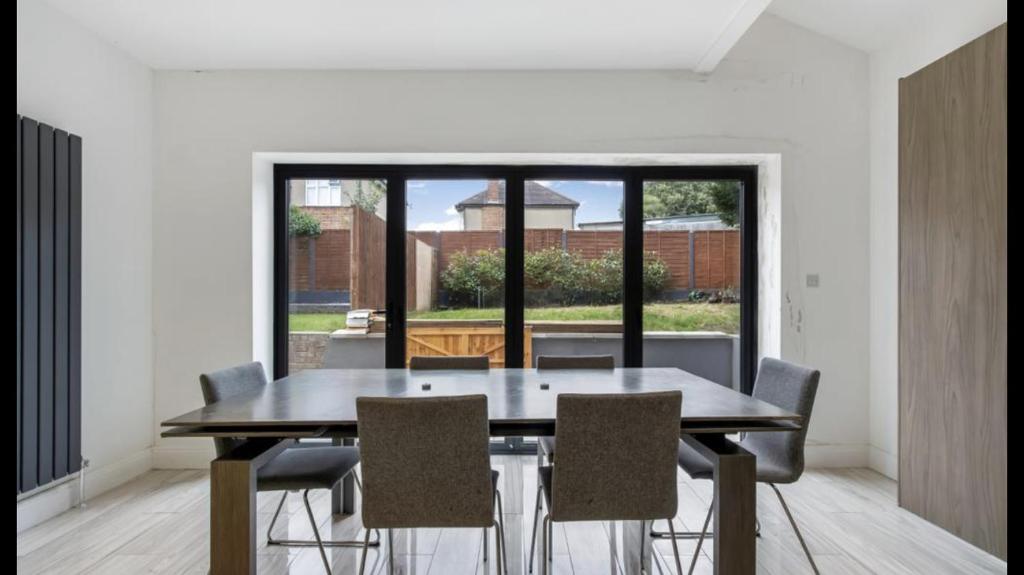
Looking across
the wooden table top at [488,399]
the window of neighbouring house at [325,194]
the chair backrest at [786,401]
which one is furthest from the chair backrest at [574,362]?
the window of neighbouring house at [325,194]

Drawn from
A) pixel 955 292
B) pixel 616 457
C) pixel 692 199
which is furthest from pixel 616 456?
pixel 692 199

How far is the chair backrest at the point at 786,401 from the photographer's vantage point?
8.29 ft

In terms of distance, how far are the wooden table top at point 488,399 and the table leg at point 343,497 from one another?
0.63 meters

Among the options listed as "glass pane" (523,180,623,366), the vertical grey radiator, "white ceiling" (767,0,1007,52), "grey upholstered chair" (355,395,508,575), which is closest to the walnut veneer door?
"white ceiling" (767,0,1007,52)

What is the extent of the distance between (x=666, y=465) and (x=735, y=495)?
0.29 meters

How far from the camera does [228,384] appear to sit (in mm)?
2721

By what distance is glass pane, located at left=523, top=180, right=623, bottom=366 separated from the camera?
14.8 ft

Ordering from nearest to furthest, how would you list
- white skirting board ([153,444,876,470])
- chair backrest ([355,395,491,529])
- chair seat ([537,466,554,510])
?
chair backrest ([355,395,491,529])
chair seat ([537,466,554,510])
white skirting board ([153,444,876,470])

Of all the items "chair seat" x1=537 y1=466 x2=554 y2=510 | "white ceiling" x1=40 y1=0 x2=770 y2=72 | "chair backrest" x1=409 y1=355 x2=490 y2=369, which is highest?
→ "white ceiling" x1=40 y1=0 x2=770 y2=72

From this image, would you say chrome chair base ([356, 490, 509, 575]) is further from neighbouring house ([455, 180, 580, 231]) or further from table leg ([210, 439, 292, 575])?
neighbouring house ([455, 180, 580, 231])

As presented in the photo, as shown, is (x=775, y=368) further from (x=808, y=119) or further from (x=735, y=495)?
(x=808, y=119)

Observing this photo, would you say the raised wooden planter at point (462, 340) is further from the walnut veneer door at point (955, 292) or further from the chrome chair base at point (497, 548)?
the walnut veneer door at point (955, 292)

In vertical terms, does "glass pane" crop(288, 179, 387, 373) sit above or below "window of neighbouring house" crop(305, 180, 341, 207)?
below

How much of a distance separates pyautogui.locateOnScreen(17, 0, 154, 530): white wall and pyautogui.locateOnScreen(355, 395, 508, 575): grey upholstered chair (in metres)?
2.37
